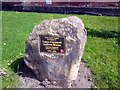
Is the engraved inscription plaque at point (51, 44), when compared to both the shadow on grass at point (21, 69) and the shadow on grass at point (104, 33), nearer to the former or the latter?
the shadow on grass at point (21, 69)

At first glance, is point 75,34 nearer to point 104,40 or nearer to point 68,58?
point 68,58

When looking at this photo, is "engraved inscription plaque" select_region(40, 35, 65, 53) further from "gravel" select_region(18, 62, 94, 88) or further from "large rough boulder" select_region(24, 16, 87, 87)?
"gravel" select_region(18, 62, 94, 88)

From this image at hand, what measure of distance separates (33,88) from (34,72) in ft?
1.36

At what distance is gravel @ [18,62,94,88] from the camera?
7520 mm

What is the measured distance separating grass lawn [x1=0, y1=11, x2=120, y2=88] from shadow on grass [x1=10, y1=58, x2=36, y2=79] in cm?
9

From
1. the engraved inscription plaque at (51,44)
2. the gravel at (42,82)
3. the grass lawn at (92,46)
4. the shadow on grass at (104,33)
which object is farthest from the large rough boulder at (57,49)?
the shadow on grass at (104,33)

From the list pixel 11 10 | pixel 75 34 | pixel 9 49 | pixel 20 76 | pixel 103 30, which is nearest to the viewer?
pixel 75 34

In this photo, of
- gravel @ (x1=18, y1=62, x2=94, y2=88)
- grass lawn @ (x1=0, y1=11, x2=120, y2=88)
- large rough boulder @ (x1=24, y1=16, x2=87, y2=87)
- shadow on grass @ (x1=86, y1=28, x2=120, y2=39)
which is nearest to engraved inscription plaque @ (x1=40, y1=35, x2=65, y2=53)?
large rough boulder @ (x1=24, y1=16, x2=87, y2=87)

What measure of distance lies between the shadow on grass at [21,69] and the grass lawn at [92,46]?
0.09m

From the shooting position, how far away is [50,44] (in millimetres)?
7469

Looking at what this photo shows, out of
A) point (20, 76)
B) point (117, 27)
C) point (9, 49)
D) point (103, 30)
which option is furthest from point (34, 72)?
point (117, 27)

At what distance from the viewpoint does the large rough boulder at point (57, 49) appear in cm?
734

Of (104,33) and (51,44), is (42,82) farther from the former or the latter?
(104,33)

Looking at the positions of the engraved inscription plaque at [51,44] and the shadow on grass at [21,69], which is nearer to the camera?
the engraved inscription plaque at [51,44]
